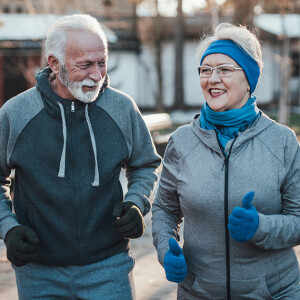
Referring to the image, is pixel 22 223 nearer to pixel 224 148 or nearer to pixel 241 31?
pixel 224 148

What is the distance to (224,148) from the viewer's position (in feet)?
8.87

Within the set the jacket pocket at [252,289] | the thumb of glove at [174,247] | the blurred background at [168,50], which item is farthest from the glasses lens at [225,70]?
the blurred background at [168,50]

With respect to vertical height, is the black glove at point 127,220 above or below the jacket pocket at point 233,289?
above

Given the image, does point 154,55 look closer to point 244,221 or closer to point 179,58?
point 179,58

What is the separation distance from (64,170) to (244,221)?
3.08ft

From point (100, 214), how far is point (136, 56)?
23.7 metres

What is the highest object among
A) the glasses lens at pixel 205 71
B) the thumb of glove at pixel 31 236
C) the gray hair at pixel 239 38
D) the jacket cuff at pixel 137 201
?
the gray hair at pixel 239 38

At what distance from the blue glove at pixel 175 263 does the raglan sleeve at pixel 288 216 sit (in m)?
0.33

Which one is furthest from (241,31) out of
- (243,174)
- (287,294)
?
(287,294)

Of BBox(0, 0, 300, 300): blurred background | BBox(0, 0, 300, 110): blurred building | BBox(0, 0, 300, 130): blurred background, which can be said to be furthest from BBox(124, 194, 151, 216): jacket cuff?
BBox(0, 0, 300, 110): blurred building

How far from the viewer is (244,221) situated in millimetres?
2445

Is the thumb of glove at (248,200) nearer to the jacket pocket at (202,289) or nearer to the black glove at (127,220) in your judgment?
the jacket pocket at (202,289)

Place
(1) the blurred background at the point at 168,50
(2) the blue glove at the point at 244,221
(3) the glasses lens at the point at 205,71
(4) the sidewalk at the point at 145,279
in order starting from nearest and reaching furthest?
Answer: (2) the blue glove at the point at 244,221 < (3) the glasses lens at the point at 205,71 < (4) the sidewalk at the point at 145,279 < (1) the blurred background at the point at 168,50

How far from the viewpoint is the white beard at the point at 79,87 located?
288cm
